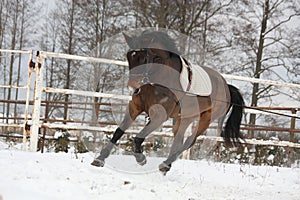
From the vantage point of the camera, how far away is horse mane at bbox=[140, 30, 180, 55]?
4102mm

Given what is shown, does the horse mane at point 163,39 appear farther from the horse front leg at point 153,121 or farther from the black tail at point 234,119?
the black tail at point 234,119

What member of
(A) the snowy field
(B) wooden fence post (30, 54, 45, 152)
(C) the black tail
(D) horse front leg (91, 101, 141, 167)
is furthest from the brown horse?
(B) wooden fence post (30, 54, 45, 152)

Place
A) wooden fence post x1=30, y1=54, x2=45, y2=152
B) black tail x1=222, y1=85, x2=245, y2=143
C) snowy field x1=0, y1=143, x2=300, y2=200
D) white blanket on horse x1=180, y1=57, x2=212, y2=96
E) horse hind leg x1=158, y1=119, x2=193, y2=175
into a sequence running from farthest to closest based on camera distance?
black tail x1=222, y1=85, x2=245, y2=143 < wooden fence post x1=30, y1=54, x2=45, y2=152 < horse hind leg x1=158, y1=119, x2=193, y2=175 < white blanket on horse x1=180, y1=57, x2=212, y2=96 < snowy field x1=0, y1=143, x2=300, y2=200

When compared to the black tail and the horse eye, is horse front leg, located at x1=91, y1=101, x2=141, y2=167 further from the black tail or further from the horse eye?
the black tail

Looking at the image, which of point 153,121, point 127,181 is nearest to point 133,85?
point 153,121

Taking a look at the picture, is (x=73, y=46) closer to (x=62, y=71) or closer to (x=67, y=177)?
(x=62, y=71)

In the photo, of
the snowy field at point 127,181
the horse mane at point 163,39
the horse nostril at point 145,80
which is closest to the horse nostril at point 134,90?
the horse nostril at point 145,80

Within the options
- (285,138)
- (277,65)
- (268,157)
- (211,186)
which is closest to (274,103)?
(277,65)

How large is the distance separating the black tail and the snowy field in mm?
496

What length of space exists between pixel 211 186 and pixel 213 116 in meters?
1.29

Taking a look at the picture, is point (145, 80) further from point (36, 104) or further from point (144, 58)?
point (36, 104)

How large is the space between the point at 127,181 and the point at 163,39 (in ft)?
5.23

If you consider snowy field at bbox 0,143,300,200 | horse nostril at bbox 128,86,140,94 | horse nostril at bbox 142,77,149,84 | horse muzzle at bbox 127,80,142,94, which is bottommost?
snowy field at bbox 0,143,300,200

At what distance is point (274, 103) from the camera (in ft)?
43.3
